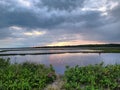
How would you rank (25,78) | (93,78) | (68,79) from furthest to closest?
1. (25,78)
2. (68,79)
3. (93,78)

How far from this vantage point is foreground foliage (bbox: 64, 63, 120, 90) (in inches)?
491

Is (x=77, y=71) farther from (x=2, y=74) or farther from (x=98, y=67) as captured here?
(x=2, y=74)

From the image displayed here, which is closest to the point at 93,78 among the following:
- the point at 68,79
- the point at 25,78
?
the point at 68,79

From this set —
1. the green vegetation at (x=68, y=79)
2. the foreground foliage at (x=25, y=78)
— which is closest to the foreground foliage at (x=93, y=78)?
the green vegetation at (x=68, y=79)

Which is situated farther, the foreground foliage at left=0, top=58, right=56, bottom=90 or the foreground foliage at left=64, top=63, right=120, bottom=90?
the foreground foliage at left=0, top=58, right=56, bottom=90

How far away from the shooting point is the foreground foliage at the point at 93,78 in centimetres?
1247

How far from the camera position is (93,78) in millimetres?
12656

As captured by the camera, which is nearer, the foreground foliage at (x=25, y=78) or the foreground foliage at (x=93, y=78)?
the foreground foliage at (x=93, y=78)

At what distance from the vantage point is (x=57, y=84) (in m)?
13.2

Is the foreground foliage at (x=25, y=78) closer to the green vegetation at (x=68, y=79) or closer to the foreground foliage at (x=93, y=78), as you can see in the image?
the green vegetation at (x=68, y=79)

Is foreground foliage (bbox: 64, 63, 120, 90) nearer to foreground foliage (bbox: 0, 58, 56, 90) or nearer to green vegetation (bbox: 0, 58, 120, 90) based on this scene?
green vegetation (bbox: 0, 58, 120, 90)

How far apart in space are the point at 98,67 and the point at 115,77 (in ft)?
3.33

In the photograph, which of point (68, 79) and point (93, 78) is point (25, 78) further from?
point (93, 78)

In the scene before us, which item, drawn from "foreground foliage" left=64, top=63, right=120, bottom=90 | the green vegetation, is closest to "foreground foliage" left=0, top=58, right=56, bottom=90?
the green vegetation
